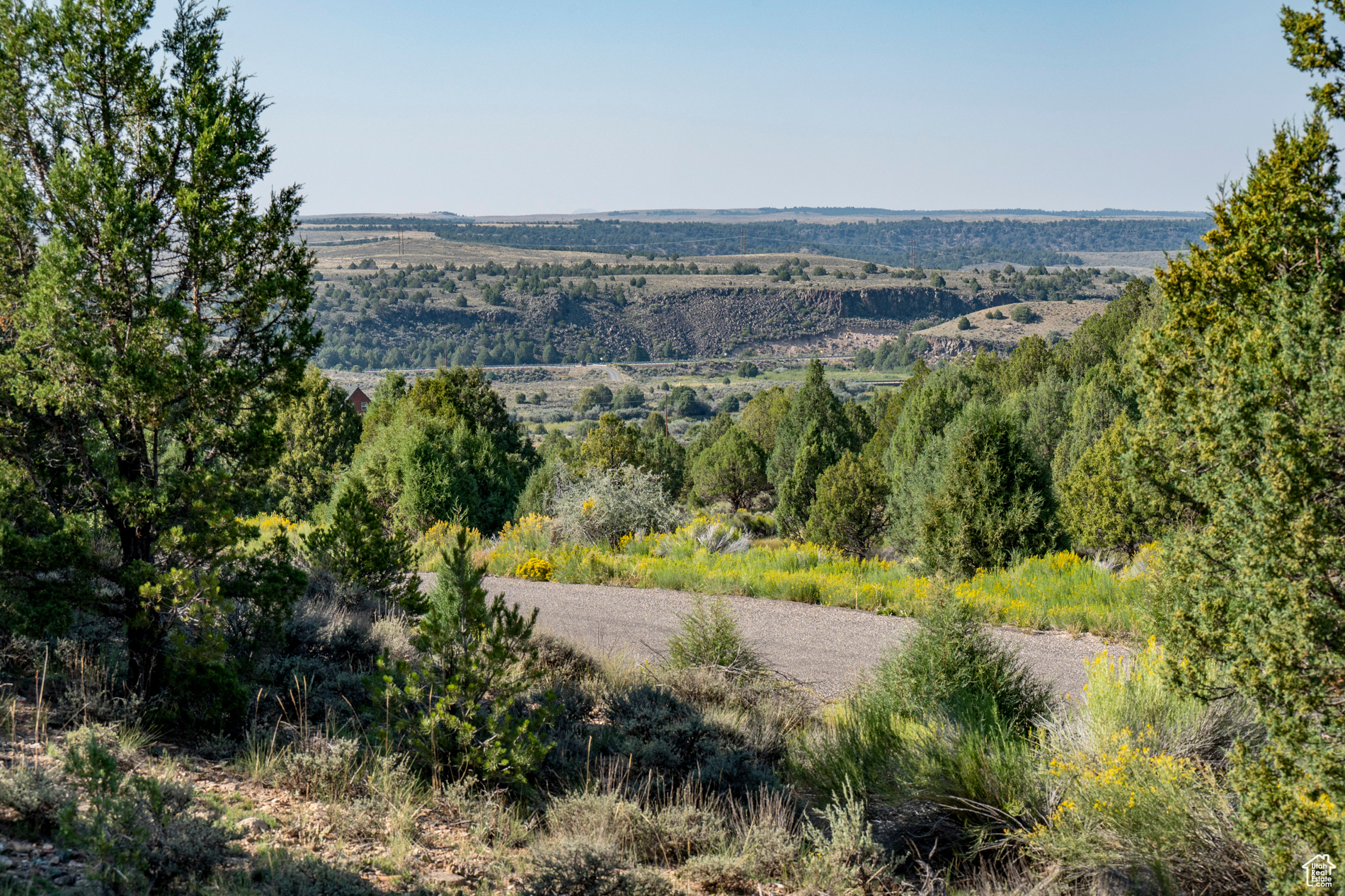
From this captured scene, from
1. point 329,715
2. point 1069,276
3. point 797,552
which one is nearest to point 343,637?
point 329,715

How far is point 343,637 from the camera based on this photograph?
6.83m

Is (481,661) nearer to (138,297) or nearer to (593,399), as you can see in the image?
(138,297)

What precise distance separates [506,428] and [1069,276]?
4668 inches

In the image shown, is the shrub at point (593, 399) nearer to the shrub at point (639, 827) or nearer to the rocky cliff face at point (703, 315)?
the rocky cliff face at point (703, 315)

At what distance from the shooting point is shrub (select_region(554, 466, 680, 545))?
49.3 ft

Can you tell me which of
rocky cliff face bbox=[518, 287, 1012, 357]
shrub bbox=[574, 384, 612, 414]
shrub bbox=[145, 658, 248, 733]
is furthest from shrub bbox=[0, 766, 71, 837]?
rocky cliff face bbox=[518, 287, 1012, 357]

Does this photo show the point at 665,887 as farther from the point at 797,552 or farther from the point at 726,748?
the point at 797,552

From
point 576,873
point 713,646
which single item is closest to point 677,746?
point 713,646

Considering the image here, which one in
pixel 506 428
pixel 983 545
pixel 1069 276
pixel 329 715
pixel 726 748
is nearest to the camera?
pixel 329 715

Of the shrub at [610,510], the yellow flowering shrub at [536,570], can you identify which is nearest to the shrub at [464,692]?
the yellow flowering shrub at [536,570]

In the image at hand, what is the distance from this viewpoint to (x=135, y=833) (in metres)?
3.21

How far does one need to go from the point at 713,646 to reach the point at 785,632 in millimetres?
1957

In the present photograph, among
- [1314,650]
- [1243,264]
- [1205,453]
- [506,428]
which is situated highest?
[1243,264]

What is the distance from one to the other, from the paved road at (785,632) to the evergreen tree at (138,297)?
Result: 3691mm
